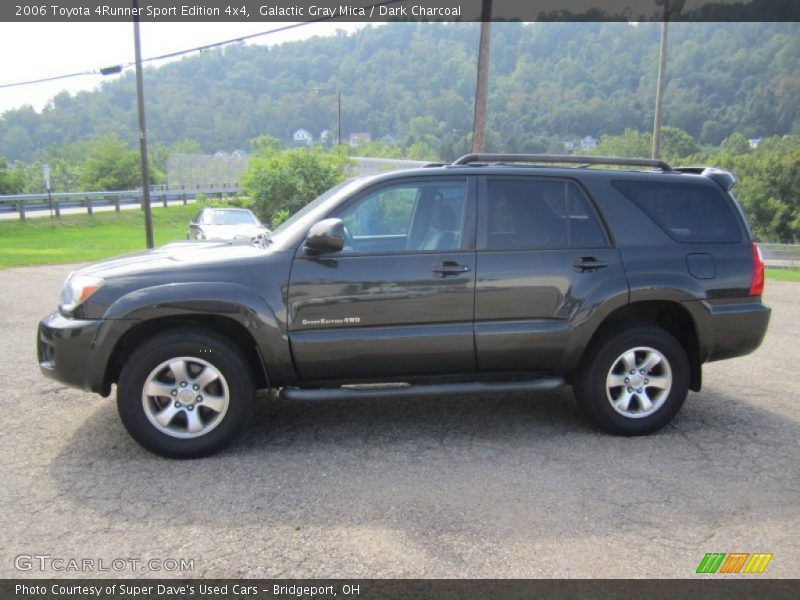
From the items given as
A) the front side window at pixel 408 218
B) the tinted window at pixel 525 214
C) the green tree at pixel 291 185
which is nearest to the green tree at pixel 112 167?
the green tree at pixel 291 185

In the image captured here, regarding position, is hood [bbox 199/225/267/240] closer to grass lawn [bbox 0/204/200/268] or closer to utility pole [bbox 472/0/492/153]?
grass lawn [bbox 0/204/200/268]

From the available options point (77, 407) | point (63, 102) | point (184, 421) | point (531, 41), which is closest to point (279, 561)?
point (184, 421)

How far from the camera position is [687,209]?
16.2 ft

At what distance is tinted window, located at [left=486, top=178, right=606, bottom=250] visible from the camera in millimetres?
4680

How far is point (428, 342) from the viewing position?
450 centimetres

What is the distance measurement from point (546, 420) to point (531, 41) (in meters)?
67.4

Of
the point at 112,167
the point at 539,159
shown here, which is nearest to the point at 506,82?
the point at 112,167

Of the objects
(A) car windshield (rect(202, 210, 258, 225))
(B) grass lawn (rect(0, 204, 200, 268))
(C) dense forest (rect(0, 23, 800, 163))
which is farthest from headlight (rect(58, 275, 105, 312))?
(C) dense forest (rect(0, 23, 800, 163))

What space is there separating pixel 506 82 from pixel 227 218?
46888 millimetres

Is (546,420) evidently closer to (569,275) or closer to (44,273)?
(569,275)

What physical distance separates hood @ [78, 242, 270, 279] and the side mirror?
1.24ft

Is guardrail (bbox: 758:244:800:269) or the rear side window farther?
guardrail (bbox: 758:244:800:269)

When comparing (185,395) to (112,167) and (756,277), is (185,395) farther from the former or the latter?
(112,167)

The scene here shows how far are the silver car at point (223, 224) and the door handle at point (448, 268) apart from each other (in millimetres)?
14402
